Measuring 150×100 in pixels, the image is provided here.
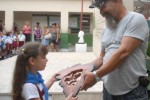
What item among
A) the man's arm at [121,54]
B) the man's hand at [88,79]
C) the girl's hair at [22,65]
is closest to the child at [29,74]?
the girl's hair at [22,65]

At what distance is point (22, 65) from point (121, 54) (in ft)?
2.46

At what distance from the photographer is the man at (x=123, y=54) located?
2.84 metres

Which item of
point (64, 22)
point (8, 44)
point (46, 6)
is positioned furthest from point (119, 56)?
point (46, 6)

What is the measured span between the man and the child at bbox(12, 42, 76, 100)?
35cm

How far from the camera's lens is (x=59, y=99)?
19.4 feet

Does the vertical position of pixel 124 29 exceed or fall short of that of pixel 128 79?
it exceeds it

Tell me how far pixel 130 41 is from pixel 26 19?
26.7 metres

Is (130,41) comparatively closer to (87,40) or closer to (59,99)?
(59,99)

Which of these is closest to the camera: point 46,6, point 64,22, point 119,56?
point 119,56

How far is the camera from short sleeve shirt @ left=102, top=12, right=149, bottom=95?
2863 millimetres

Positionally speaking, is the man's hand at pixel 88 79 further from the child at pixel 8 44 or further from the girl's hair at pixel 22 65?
the child at pixel 8 44

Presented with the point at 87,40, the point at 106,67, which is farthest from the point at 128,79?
the point at 87,40

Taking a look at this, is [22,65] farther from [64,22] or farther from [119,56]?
[64,22]

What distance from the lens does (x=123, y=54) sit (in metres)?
2.83
